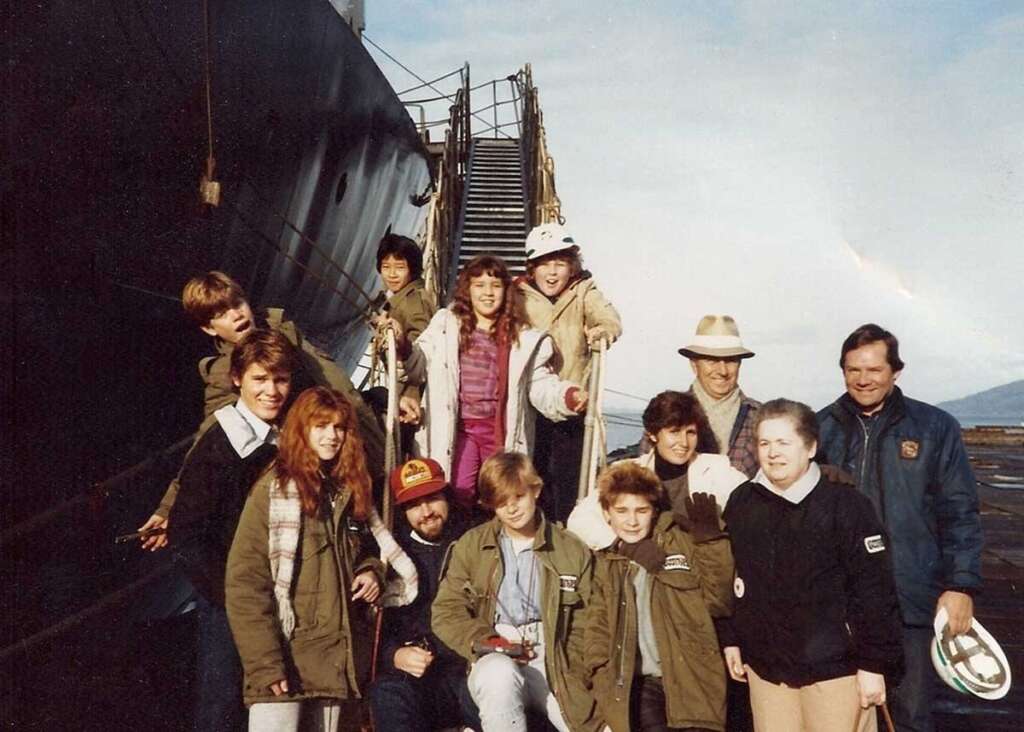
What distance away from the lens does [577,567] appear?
124 inches

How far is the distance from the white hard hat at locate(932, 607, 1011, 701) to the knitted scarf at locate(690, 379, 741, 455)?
3.58ft

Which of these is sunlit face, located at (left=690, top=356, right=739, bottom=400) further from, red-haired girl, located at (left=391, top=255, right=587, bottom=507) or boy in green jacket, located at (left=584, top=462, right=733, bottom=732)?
boy in green jacket, located at (left=584, top=462, right=733, bottom=732)

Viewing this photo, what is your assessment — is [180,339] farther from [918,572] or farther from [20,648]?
[918,572]

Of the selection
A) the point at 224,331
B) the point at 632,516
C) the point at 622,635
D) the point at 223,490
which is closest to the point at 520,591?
the point at 622,635

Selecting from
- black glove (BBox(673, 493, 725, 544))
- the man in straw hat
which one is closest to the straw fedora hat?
the man in straw hat

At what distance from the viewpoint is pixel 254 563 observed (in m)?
2.85

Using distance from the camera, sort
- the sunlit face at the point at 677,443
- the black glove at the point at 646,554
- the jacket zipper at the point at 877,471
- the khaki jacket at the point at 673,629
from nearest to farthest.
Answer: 1. the khaki jacket at the point at 673,629
2. the black glove at the point at 646,554
3. the jacket zipper at the point at 877,471
4. the sunlit face at the point at 677,443

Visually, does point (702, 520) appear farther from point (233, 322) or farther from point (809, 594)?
point (233, 322)

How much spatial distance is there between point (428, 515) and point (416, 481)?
0.16 metres

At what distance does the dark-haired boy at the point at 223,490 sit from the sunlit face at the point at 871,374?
2.23m

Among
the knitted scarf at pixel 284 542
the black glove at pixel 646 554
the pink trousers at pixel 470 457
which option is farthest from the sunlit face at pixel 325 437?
the black glove at pixel 646 554

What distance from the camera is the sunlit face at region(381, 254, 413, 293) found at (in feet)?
15.5

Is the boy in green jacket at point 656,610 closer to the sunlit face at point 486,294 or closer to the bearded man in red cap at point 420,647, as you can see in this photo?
the bearded man in red cap at point 420,647

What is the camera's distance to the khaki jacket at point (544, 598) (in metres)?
3.02
